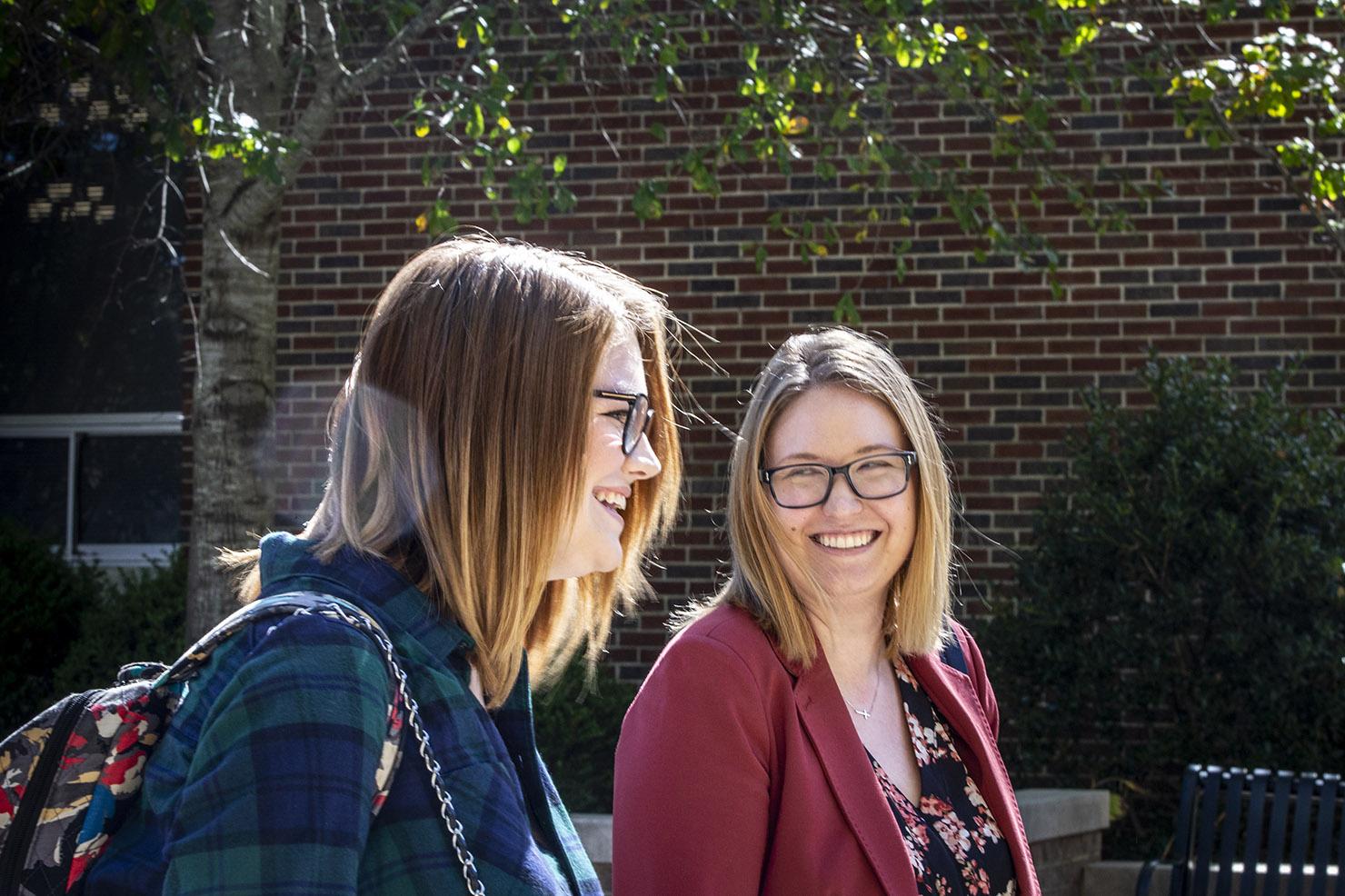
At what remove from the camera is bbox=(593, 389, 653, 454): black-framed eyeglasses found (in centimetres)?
184

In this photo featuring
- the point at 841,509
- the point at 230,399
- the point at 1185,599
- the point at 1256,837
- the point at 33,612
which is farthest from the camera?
the point at 33,612

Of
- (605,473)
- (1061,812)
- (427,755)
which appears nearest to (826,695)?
(605,473)

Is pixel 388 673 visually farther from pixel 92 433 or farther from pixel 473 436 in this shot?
pixel 92 433

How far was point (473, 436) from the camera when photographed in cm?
166

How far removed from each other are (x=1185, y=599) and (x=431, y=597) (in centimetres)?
485

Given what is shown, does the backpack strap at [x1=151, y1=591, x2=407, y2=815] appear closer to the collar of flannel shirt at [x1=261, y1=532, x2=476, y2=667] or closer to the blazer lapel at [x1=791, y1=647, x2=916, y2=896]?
the collar of flannel shirt at [x1=261, y1=532, x2=476, y2=667]

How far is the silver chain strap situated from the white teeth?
1346 millimetres

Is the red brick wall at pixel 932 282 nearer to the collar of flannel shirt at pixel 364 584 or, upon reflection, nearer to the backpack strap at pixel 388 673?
the collar of flannel shirt at pixel 364 584

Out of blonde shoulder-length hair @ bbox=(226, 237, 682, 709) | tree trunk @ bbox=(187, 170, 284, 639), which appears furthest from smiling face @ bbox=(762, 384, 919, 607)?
tree trunk @ bbox=(187, 170, 284, 639)

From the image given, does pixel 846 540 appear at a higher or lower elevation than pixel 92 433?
higher

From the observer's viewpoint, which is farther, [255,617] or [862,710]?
[862,710]

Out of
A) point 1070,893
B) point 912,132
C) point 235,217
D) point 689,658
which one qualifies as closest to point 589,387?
point 689,658

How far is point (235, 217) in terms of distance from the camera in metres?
5.19

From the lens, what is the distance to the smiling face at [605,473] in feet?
5.93
